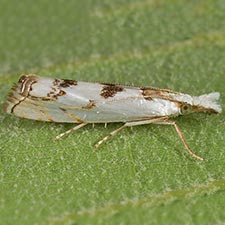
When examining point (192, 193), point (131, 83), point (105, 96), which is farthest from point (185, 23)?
point (192, 193)

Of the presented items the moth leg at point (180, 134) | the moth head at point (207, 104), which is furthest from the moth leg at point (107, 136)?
the moth head at point (207, 104)

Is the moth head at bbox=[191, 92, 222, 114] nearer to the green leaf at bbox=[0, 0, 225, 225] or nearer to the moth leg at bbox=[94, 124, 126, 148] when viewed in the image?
the green leaf at bbox=[0, 0, 225, 225]

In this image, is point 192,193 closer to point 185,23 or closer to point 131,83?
point 131,83

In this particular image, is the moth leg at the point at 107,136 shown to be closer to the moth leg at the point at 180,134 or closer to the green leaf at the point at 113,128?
the green leaf at the point at 113,128

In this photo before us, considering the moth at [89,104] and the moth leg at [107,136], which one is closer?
the moth leg at [107,136]

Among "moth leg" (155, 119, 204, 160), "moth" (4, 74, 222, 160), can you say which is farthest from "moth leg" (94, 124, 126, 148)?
"moth leg" (155, 119, 204, 160)

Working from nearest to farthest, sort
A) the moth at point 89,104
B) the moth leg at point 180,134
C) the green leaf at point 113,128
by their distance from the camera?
the green leaf at point 113,128 < the moth leg at point 180,134 < the moth at point 89,104

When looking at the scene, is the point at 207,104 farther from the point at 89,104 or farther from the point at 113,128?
the point at 89,104
